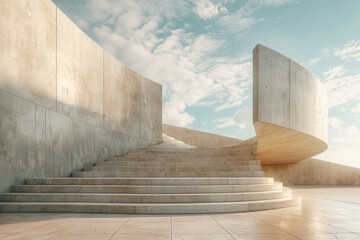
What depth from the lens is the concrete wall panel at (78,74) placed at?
8742 millimetres

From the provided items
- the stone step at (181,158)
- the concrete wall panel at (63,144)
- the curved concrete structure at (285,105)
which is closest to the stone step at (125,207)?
the concrete wall panel at (63,144)

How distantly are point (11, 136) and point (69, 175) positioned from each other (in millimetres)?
2492

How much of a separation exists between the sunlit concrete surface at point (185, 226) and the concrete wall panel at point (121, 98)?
20.2 feet

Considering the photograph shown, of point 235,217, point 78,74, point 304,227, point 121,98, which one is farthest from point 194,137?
point 304,227

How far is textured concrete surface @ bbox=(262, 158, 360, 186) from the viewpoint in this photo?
17.1 m

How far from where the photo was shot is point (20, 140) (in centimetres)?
713

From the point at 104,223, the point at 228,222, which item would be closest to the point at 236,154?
the point at 228,222

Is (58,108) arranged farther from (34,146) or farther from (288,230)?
(288,230)

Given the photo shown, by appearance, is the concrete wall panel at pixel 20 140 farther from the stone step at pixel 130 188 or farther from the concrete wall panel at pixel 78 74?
the concrete wall panel at pixel 78 74

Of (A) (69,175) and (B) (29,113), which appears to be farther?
(A) (69,175)

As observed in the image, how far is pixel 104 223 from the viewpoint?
496cm

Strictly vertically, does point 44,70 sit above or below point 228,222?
above

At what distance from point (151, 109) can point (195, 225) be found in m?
10.4

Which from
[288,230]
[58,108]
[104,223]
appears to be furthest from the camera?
[58,108]
